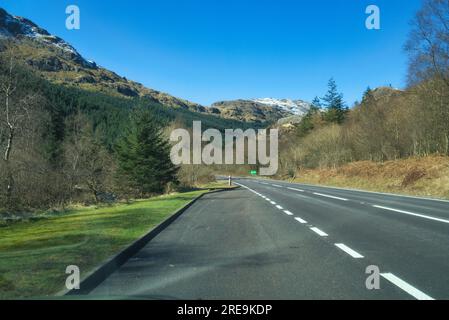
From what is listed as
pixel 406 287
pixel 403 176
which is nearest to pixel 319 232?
pixel 406 287

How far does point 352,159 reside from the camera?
209 ft

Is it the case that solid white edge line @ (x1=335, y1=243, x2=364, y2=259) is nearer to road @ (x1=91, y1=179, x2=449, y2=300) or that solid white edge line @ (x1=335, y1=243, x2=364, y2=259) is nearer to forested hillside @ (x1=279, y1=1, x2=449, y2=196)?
road @ (x1=91, y1=179, x2=449, y2=300)

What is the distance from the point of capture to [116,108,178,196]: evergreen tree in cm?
4431

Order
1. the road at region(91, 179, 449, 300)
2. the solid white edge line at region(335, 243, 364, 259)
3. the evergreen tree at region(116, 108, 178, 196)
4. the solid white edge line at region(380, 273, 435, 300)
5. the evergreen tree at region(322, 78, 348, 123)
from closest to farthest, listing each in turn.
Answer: the solid white edge line at region(380, 273, 435, 300) < the road at region(91, 179, 449, 300) < the solid white edge line at region(335, 243, 364, 259) < the evergreen tree at region(116, 108, 178, 196) < the evergreen tree at region(322, 78, 348, 123)

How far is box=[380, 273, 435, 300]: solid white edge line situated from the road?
0.04 feet

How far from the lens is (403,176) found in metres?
37.5

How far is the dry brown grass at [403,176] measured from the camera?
1217 inches

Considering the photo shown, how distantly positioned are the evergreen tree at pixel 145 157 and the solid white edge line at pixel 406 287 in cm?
3833

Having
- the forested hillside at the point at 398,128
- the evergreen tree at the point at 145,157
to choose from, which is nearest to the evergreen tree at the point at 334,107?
the forested hillside at the point at 398,128

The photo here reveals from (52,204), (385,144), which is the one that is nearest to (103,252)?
(52,204)

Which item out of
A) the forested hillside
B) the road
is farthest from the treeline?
the road

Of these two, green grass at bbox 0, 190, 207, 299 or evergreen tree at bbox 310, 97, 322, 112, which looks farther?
evergreen tree at bbox 310, 97, 322, 112

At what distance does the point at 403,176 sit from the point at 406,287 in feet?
111

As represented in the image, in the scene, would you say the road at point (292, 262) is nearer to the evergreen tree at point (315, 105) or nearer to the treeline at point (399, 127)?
the treeline at point (399, 127)
